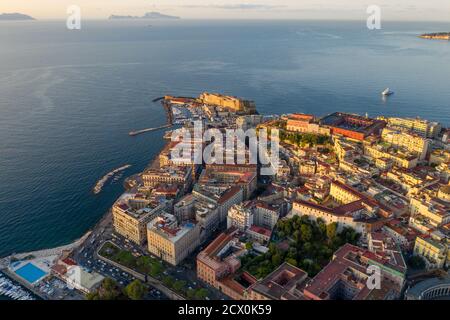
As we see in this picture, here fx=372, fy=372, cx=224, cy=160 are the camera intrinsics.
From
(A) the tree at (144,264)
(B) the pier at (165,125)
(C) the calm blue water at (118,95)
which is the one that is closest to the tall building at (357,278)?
(A) the tree at (144,264)

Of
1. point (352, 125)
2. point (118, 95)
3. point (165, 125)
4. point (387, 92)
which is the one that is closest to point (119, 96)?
point (118, 95)

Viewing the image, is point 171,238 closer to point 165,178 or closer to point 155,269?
point 155,269

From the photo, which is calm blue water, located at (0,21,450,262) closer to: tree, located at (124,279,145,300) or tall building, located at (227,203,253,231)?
tree, located at (124,279,145,300)

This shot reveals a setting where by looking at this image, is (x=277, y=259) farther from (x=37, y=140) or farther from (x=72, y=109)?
(x=72, y=109)

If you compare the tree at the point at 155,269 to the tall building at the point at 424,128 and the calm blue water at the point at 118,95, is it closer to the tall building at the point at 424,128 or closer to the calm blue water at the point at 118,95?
the calm blue water at the point at 118,95
